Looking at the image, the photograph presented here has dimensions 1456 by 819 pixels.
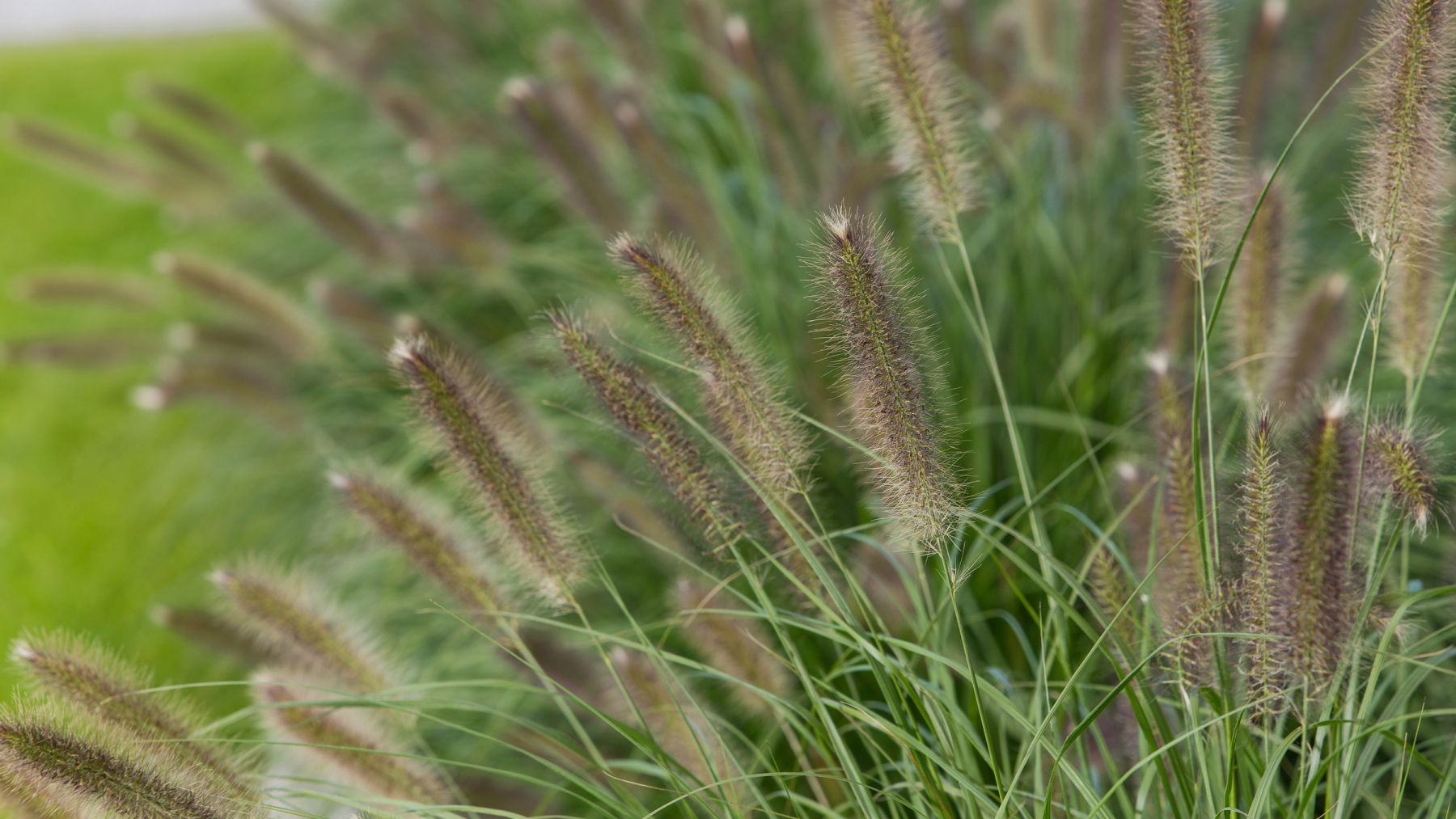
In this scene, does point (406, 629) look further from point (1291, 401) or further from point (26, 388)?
point (26, 388)

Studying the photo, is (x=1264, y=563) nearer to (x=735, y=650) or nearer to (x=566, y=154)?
(x=735, y=650)

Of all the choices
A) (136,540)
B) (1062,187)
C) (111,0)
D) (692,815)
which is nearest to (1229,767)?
(692,815)

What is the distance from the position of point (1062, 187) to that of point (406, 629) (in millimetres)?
1633

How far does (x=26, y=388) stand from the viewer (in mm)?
3926

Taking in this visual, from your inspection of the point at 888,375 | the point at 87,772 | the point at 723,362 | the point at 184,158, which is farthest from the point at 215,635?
the point at 184,158

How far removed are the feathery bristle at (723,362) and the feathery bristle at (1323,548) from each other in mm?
478

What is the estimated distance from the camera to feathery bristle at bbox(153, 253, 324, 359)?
92.6 inches

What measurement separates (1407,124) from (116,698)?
1381mm

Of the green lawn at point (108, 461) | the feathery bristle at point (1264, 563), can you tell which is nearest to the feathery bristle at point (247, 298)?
the green lawn at point (108, 461)

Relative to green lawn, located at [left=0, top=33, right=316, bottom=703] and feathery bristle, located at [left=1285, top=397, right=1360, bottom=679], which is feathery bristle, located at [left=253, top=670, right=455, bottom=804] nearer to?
feathery bristle, located at [left=1285, top=397, right=1360, bottom=679]

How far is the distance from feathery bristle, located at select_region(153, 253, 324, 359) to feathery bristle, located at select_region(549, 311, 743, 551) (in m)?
1.35

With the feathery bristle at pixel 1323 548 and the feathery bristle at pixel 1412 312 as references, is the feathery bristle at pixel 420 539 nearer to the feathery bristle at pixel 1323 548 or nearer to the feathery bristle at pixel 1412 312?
the feathery bristle at pixel 1323 548

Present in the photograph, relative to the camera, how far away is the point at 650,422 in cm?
125

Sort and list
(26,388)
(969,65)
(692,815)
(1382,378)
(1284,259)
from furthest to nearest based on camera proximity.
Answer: (26,388) < (969,65) < (1382,378) < (1284,259) < (692,815)
